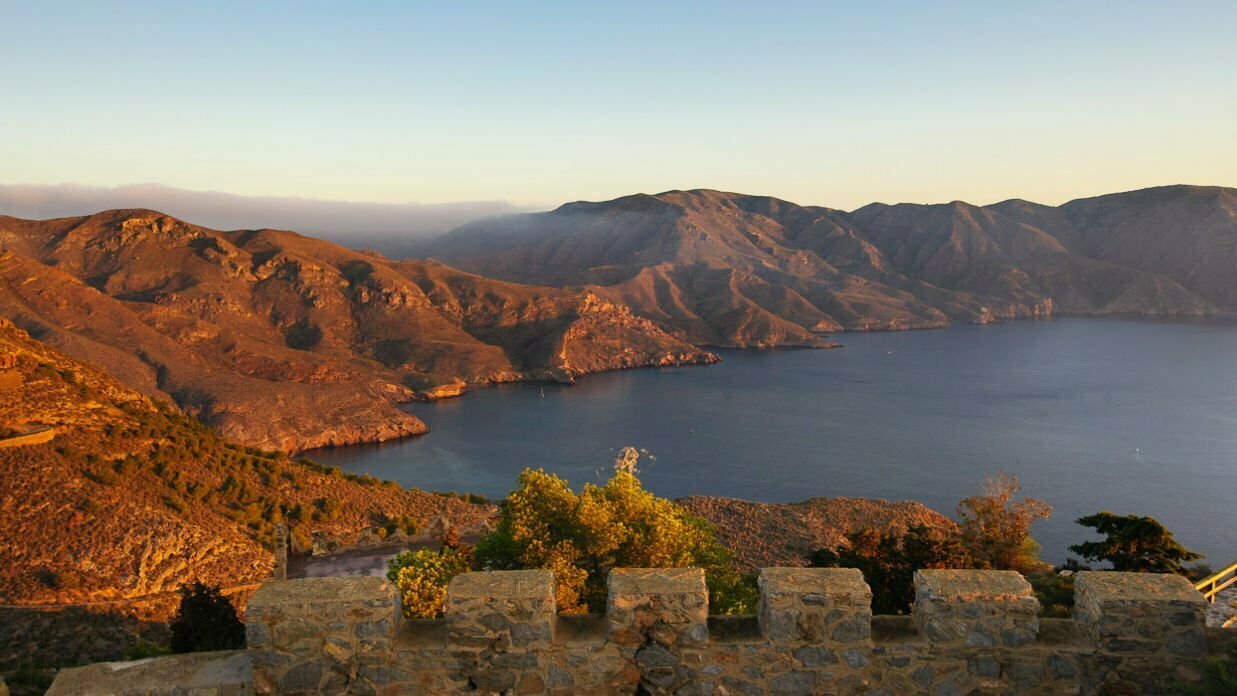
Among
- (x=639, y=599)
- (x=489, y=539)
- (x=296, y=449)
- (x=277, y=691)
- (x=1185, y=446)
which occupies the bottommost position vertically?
(x=296, y=449)

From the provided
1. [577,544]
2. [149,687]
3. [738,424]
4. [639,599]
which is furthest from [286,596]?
[738,424]

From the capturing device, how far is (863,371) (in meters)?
166

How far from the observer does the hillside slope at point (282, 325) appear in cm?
10494

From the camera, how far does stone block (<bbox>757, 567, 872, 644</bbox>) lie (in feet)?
18.3

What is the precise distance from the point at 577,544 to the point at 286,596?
476 inches

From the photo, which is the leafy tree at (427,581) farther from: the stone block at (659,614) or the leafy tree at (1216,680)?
the leafy tree at (1216,680)

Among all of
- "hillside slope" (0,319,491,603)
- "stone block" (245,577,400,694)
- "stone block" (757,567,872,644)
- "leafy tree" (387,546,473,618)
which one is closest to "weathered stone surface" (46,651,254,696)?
"stone block" (245,577,400,694)

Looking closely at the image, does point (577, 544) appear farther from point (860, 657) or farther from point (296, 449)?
point (296, 449)

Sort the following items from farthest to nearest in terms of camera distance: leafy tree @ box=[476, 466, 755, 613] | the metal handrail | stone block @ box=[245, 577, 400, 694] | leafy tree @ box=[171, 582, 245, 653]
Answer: leafy tree @ box=[476, 466, 755, 613]
leafy tree @ box=[171, 582, 245, 653]
the metal handrail
stone block @ box=[245, 577, 400, 694]

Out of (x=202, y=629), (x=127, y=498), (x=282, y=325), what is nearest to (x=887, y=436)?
(x=127, y=498)

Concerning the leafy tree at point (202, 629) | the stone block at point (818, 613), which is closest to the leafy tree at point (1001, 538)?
the leafy tree at point (202, 629)

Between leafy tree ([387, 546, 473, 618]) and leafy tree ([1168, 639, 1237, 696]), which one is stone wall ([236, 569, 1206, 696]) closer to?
leafy tree ([1168, 639, 1237, 696])

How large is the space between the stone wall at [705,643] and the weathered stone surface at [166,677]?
247 millimetres

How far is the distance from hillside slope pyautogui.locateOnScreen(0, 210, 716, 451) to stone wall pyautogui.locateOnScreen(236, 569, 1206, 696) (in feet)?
330
